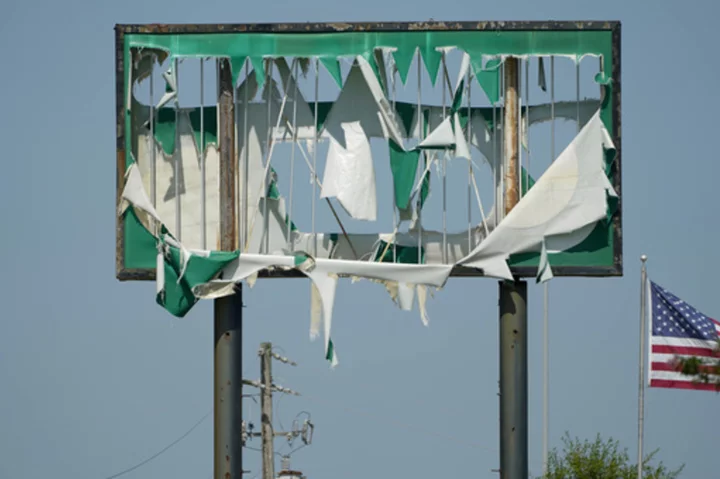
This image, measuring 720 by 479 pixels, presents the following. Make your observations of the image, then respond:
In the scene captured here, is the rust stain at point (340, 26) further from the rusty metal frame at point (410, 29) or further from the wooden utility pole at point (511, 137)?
the wooden utility pole at point (511, 137)

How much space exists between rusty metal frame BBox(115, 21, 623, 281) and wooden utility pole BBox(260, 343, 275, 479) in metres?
18.8

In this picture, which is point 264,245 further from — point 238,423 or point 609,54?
point 609,54

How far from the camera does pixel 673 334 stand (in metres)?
24.9

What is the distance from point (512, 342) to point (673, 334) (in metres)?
3.28

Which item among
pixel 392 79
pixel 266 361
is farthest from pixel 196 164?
pixel 266 361

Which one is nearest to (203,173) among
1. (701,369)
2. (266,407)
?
(701,369)

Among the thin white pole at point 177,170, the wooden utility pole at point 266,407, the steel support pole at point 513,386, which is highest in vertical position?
the thin white pole at point 177,170

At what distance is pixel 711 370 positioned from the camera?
874 inches

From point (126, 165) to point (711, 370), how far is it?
669 cm

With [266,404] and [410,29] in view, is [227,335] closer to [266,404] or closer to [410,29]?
[410,29]

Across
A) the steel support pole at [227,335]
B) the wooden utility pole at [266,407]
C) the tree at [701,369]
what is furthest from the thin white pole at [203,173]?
the wooden utility pole at [266,407]

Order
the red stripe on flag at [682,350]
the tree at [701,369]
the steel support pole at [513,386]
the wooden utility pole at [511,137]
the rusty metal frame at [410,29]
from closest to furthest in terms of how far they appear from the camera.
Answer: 1. the tree at [701,369]
2. the steel support pole at [513,386]
3. the rusty metal frame at [410,29]
4. the wooden utility pole at [511,137]
5. the red stripe on flag at [682,350]

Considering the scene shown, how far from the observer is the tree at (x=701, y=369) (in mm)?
21672

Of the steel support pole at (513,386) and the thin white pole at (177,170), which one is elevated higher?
the thin white pole at (177,170)
